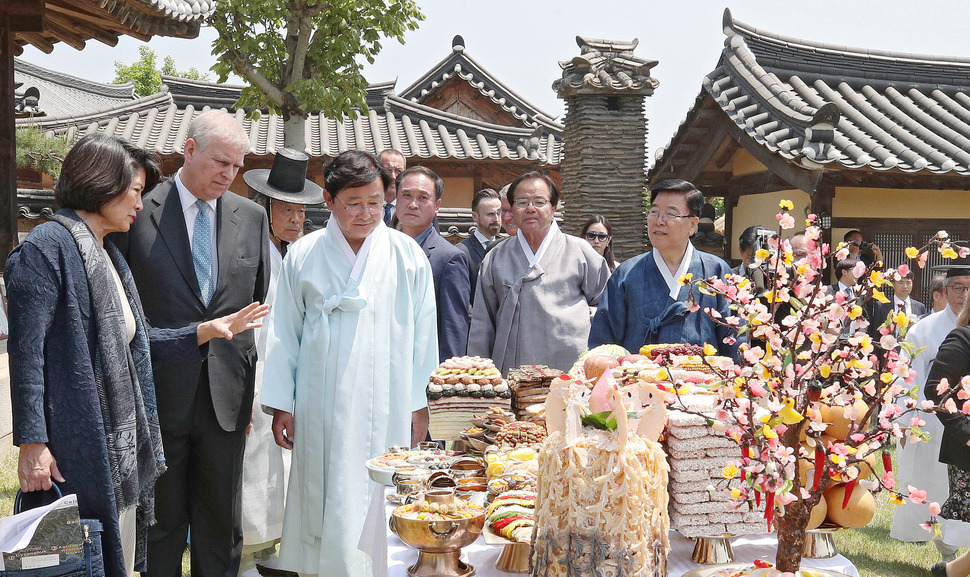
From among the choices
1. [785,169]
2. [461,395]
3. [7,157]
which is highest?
[785,169]

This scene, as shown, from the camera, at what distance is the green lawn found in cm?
534

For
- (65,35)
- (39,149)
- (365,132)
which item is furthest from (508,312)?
(365,132)

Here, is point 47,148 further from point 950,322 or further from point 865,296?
point 865,296

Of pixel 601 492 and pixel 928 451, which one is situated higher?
pixel 601 492

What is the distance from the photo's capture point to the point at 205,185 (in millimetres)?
3646

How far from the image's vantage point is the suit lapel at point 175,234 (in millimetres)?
3574

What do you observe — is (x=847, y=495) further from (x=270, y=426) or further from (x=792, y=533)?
(x=270, y=426)

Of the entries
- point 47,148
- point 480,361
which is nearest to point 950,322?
point 480,361

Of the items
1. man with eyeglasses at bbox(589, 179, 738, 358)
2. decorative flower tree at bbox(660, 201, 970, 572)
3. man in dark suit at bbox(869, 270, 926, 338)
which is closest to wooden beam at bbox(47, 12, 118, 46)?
man with eyeglasses at bbox(589, 179, 738, 358)

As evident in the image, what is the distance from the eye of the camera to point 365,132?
15906 mm

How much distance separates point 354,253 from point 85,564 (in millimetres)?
1738

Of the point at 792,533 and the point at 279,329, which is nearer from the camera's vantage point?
the point at 792,533

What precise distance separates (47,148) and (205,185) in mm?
11066

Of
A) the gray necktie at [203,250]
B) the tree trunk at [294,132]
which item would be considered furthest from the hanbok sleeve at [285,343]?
the tree trunk at [294,132]
